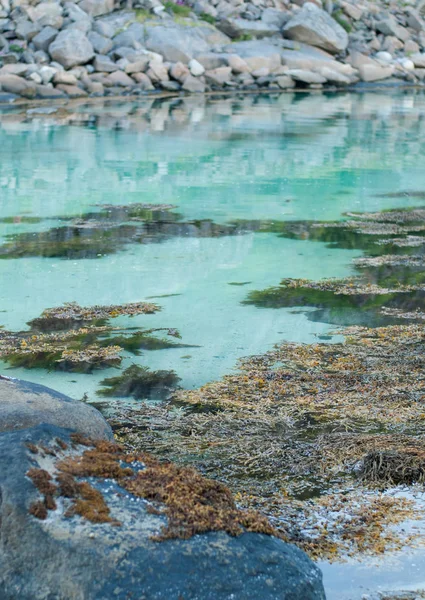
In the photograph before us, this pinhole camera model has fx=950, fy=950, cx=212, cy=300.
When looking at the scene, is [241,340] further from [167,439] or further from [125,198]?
[125,198]

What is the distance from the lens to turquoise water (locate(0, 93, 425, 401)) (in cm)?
617

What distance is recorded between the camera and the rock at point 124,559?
2.39 m

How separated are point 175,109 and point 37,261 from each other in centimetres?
1570

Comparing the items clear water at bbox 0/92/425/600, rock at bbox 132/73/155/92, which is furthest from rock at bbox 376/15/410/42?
clear water at bbox 0/92/425/600

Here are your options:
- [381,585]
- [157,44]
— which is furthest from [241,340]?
[157,44]

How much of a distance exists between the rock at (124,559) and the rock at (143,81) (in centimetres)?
2596

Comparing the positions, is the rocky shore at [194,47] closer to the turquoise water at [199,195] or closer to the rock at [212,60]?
the rock at [212,60]

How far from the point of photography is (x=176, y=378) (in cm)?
520

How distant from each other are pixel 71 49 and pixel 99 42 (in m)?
1.80

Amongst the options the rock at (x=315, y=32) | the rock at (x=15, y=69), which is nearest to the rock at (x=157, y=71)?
the rock at (x=15, y=69)

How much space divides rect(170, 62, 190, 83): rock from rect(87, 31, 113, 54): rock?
79.6 inches

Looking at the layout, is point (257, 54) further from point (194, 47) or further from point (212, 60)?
point (194, 47)

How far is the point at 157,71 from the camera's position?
28250 millimetres

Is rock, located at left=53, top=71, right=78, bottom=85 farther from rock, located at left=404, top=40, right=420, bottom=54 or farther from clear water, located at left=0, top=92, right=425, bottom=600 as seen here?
rock, located at left=404, top=40, right=420, bottom=54
